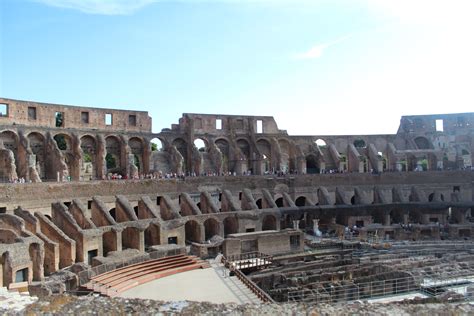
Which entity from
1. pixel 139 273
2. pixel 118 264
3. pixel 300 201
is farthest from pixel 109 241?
pixel 300 201

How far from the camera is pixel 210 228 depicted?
30734 millimetres

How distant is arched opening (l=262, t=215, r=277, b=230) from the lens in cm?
3198

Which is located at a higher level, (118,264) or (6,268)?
(6,268)

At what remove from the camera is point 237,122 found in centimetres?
4031

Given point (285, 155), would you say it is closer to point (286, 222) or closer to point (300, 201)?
point (300, 201)

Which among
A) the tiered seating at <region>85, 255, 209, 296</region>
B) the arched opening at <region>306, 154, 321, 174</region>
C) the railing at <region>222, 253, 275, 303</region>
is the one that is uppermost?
the arched opening at <region>306, 154, 321, 174</region>

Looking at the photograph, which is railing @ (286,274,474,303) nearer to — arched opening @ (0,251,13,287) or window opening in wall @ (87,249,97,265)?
window opening in wall @ (87,249,97,265)

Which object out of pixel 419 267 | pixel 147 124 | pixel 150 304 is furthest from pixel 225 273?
pixel 147 124

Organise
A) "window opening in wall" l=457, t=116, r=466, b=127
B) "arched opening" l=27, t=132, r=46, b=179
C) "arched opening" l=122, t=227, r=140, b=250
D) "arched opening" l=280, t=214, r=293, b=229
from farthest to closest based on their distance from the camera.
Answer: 1. "window opening in wall" l=457, t=116, r=466, b=127
2. "arched opening" l=280, t=214, r=293, b=229
3. "arched opening" l=27, t=132, r=46, b=179
4. "arched opening" l=122, t=227, r=140, b=250

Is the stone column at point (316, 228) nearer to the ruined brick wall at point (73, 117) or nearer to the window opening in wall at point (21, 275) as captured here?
the ruined brick wall at point (73, 117)

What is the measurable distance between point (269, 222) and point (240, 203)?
122 inches

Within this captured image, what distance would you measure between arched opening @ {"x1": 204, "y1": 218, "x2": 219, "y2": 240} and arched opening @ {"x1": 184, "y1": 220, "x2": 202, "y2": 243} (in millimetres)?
1214

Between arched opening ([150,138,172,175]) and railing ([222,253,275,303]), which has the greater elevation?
arched opening ([150,138,172,175])

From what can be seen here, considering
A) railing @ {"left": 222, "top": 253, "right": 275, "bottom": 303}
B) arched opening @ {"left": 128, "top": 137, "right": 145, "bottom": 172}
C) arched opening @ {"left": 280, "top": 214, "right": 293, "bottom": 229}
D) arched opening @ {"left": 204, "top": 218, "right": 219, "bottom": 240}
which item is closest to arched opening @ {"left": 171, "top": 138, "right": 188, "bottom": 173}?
arched opening @ {"left": 128, "top": 137, "right": 145, "bottom": 172}
